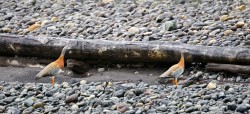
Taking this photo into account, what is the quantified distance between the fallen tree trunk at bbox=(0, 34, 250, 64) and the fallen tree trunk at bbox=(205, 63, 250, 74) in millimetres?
81

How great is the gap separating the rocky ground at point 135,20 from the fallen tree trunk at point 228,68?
0.86 meters

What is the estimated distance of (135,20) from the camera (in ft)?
35.9

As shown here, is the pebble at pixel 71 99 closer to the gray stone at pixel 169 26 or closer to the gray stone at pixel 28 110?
the gray stone at pixel 28 110

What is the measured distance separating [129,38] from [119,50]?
122 centimetres

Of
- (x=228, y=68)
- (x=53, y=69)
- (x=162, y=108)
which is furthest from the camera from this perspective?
(x=53, y=69)

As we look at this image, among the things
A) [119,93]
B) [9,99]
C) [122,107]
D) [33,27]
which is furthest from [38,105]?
[33,27]

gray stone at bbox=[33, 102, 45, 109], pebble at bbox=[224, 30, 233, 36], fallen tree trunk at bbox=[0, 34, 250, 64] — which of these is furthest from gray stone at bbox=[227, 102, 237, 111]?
pebble at bbox=[224, 30, 233, 36]

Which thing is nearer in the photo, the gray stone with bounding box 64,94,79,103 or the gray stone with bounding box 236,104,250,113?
the gray stone with bounding box 236,104,250,113

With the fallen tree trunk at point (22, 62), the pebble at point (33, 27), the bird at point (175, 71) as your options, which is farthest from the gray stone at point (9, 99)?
the pebble at point (33, 27)

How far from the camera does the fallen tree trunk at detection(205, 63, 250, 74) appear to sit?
7.78m

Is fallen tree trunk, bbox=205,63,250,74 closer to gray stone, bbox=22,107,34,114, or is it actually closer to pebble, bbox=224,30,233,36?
pebble, bbox=224,30,233,36

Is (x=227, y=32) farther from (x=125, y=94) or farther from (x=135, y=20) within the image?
(x=125, y=94)

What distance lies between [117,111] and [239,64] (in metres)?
1.92

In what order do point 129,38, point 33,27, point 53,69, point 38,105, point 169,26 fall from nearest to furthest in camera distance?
point 38,105 → point 53,69 → point 129,38 → point 169,26 → point 33,27
